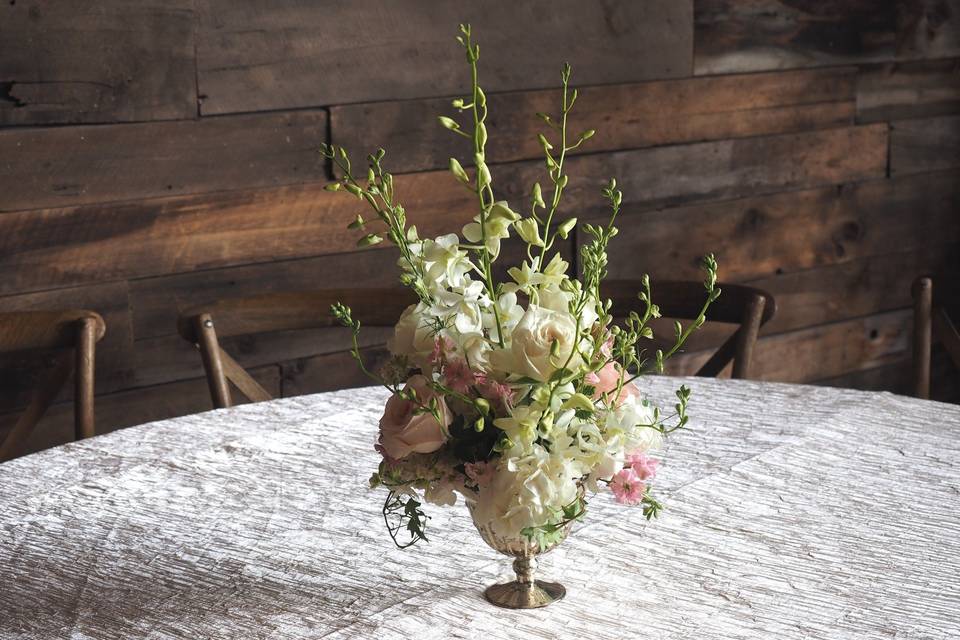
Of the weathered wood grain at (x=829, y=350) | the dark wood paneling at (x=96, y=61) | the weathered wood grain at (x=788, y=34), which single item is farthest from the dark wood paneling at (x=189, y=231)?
the weathered wood grain at (x=829, y=350)

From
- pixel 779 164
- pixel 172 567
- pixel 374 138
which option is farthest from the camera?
pixel 779 164

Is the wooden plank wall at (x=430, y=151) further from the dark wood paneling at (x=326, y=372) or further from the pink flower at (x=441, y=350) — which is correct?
the pink flower at (x=441, y=350)

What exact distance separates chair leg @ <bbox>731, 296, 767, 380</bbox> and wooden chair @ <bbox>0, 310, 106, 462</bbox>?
1060 millimetres

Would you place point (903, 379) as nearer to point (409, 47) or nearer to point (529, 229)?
point (409, 47)

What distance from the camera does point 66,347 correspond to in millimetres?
1947

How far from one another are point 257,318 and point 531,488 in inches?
48.3

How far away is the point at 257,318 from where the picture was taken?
2.12m

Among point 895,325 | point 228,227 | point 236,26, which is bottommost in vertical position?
point 895,325

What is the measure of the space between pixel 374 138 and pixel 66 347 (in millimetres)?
874

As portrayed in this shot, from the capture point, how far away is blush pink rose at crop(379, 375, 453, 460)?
39.4 inches

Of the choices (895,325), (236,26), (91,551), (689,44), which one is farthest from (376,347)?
(895,325)

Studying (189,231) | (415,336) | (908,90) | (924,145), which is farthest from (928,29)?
(415,336)

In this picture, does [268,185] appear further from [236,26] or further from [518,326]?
[518,326]

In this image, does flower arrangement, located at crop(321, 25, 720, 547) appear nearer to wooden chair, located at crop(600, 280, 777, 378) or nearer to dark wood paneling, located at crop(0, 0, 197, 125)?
wooden chair, located at crop(600, 280, 777, 378)
